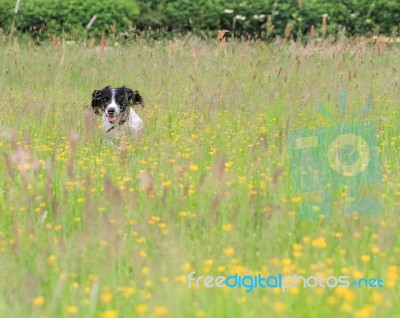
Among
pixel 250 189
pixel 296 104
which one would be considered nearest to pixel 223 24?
pixel 296 104

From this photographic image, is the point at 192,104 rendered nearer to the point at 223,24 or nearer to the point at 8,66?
the point at 8,66

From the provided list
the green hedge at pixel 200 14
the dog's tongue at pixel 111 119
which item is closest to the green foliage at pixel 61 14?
the green hedge at pixel 200 14

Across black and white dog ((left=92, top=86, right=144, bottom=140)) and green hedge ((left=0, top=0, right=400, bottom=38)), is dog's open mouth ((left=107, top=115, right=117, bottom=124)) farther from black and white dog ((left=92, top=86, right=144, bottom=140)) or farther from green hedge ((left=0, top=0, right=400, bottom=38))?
green hedge ((left=0, top=0, right=400, bottom=38))

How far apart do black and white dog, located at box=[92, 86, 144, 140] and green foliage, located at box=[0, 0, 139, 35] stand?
544cm

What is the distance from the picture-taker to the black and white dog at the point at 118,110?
643 centimetres

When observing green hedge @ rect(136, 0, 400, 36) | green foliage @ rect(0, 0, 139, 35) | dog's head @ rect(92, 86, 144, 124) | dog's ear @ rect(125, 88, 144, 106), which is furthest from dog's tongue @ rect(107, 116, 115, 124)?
green hedge @ rect(136, 0, 400, 36)

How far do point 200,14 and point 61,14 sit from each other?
8.65 feet

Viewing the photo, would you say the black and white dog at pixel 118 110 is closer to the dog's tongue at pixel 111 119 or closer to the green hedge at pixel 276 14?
the dog's tongue at pixel 111 119

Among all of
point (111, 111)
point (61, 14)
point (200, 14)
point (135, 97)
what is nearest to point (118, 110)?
point (111, 111)

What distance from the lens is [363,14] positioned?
13.5 m

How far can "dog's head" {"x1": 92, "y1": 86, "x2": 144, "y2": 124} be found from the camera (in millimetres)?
6820

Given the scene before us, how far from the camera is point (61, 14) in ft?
41.1

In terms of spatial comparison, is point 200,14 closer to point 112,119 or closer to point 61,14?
point 61,14

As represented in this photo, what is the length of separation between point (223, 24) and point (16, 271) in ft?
37.5
